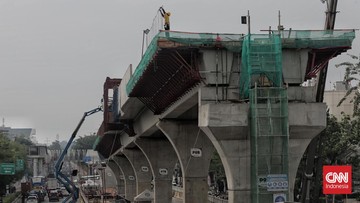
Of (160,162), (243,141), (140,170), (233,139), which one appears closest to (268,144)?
(243,141)

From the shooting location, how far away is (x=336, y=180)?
1433 inches

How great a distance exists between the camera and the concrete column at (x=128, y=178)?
8300cm

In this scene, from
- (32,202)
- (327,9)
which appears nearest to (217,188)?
(32,202)

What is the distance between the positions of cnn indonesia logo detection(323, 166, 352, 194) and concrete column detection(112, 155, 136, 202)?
1754 inches

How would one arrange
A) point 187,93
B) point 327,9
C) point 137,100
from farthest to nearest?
point 137,100 → point 327,9 → point 187,93

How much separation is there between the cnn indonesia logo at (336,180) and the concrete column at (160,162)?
1798 cm

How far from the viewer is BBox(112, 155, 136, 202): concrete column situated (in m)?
83.0

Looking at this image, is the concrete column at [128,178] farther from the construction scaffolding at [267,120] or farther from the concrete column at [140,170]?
the construction scaffolding at [267,120]

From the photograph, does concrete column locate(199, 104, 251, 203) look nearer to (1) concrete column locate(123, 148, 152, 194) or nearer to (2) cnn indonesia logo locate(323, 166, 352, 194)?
(2) cnn indonesia logo locate(323, 166, 352, 194)

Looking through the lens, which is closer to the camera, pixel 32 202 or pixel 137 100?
pixel 137 100

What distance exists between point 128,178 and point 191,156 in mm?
50649

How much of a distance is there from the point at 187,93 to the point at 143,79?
8.71 ft

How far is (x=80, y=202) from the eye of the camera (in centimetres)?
8200

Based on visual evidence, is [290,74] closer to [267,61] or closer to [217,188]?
[267,61]
